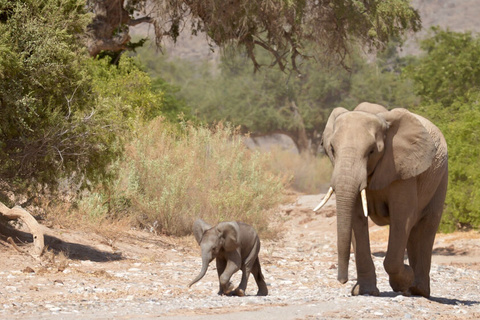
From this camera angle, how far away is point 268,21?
1953 centimetres

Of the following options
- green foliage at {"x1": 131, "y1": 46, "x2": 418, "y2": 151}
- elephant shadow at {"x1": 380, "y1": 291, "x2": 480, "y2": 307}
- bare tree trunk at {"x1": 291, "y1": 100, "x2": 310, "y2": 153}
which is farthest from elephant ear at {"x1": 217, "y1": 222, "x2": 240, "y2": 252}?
bare tree trunk at {"x1": 291, "y1": 100, "x2": 310, "y2": 153}

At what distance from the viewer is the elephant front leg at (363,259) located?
29.0 ft

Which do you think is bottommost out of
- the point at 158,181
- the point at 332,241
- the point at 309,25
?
the point at 332,241

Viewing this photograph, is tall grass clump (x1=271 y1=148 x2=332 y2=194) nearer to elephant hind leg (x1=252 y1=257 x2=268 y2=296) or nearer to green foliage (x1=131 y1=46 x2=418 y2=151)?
green foliage (x1=131 y1=46 x2=418 y2=151)

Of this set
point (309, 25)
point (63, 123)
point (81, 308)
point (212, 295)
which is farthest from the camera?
point (309, 25)

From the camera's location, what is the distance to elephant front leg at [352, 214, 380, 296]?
8828 mm

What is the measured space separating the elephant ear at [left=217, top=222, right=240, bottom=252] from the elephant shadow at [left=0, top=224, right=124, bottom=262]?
11.1 feet

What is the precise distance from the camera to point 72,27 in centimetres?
1262

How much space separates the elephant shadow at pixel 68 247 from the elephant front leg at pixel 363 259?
16.4 feet

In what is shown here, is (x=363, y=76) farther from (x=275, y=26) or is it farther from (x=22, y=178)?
(x=22, y=178)

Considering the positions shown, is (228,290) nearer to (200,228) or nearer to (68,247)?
(200,228)

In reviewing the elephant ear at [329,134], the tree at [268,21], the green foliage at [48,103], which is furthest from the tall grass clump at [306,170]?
the elephant ear at [329,134]

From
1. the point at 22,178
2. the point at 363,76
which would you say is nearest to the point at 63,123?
the point at 22,178

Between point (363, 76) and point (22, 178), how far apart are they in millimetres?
43916
